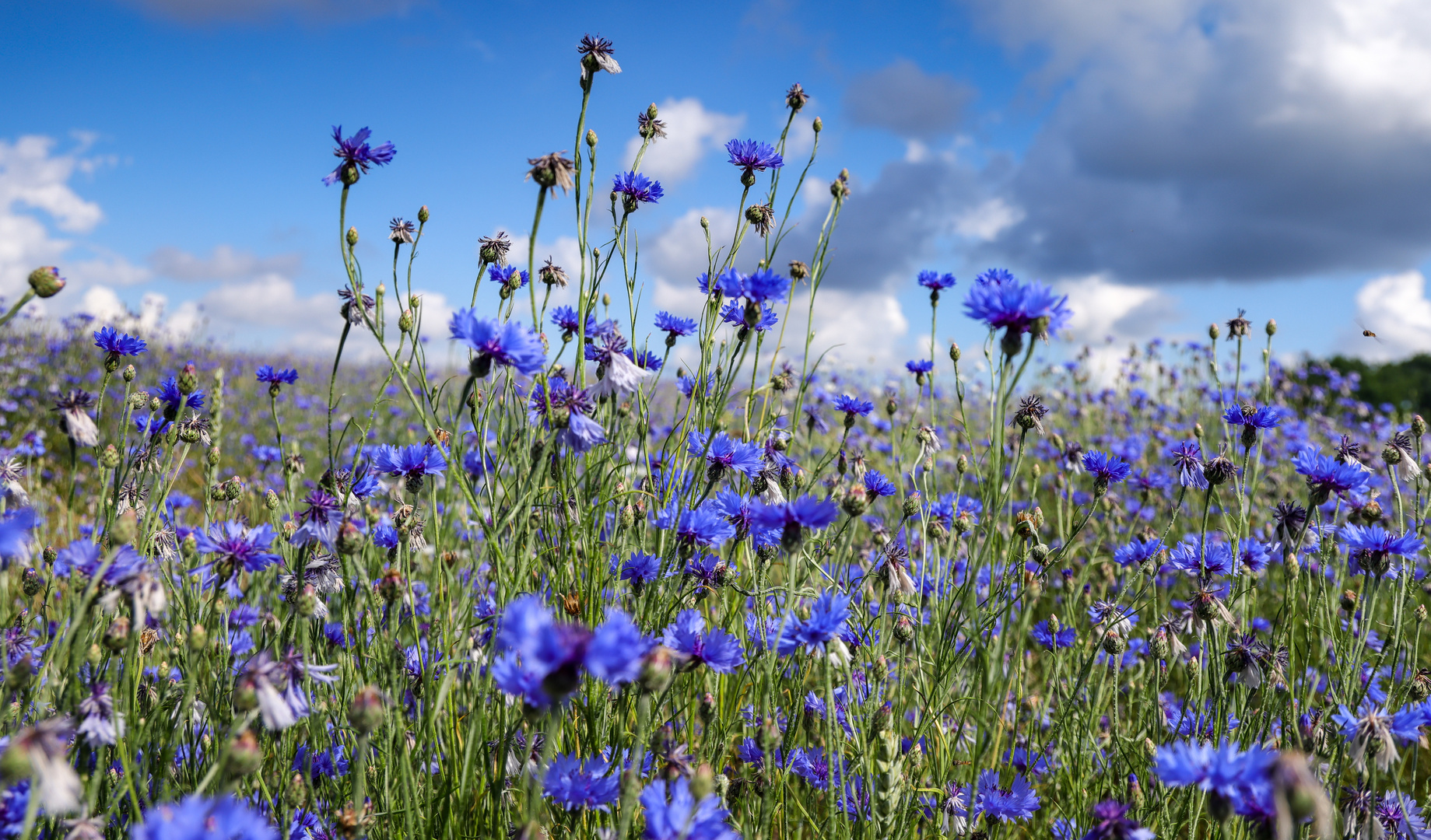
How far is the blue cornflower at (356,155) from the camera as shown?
1.88 metres

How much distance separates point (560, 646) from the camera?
38.1 inches

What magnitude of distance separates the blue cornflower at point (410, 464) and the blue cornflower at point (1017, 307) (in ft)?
4.45

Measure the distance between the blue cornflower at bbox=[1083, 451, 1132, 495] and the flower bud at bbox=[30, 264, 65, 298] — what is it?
2.51 meters

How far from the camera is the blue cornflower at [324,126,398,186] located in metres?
1.88

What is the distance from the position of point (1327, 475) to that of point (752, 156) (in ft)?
6.01

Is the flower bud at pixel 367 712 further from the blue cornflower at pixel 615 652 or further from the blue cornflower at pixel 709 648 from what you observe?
the blue cornflower at pixel 709 648

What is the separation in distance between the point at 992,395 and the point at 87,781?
7.15 ft

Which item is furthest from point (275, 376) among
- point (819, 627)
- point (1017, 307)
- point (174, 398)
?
point (1017, 307)

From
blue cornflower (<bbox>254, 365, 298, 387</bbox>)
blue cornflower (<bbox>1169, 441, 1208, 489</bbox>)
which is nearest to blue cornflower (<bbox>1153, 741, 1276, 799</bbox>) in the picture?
blue cornflower (<bbox>1169, 441, 1208, 489</bbox>)

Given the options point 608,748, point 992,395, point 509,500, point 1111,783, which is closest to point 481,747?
point 608,748

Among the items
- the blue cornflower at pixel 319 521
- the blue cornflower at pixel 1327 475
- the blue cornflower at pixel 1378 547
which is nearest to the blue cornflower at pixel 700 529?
the blue cornflower at pixel 319 521

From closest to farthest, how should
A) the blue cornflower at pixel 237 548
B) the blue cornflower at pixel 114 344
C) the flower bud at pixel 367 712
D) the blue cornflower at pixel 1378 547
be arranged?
the flower bud at pixel 367 712 < the blue cornflower at pixel 237 548 < the blue cornflower at pixel 1378 547 < the blue cornflower at pixel 114 344

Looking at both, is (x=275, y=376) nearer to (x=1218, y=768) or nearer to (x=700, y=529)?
(x=700, y=529)

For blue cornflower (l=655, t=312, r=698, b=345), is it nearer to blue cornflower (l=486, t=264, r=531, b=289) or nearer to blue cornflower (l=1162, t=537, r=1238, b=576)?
blue cornflower (l=486, t=264, r=531, b=289)
